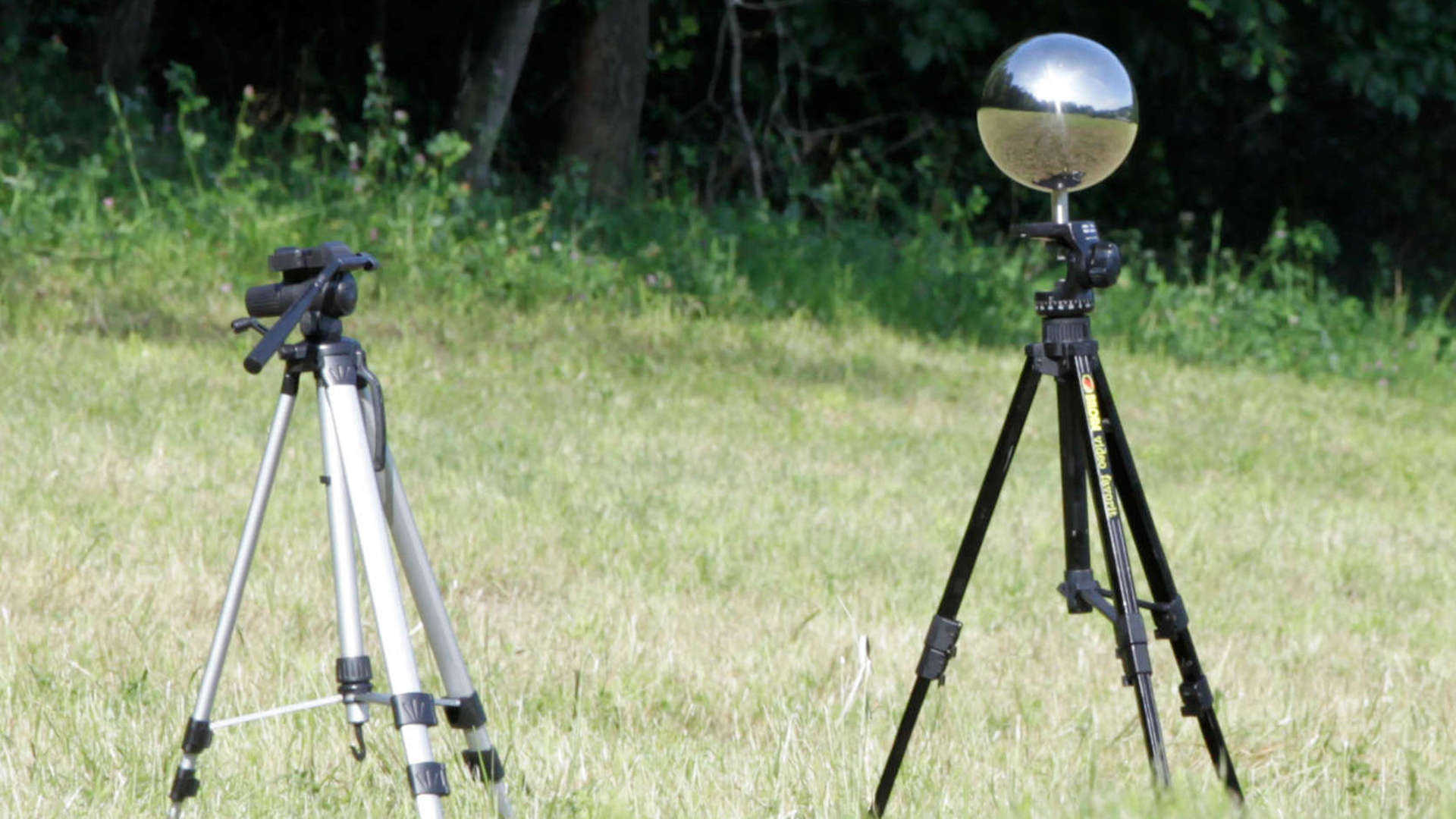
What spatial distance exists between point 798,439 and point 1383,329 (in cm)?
695

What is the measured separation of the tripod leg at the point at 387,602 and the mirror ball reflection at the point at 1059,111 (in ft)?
4.00

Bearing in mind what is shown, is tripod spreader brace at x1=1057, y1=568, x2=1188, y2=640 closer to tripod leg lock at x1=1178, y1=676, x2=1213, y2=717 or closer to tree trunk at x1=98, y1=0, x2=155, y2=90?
tripod leg lock at x1=1178, y1=676, x2=1213, y2=717

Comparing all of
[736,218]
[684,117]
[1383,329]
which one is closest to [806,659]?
[736,218]

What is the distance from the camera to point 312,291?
8.98 ft

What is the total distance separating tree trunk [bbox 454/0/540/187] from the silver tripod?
9.52 meters

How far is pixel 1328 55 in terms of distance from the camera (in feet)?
45.3

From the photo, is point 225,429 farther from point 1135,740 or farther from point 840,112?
point 840,112

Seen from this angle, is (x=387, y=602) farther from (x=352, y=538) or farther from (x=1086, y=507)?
(x=1086, y=507)

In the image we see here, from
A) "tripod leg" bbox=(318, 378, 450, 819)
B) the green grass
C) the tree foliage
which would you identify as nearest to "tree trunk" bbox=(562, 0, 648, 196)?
the tree foliage

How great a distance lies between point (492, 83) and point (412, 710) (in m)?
10.3

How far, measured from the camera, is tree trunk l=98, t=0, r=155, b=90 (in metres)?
12.3

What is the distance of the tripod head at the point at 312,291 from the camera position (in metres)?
2.75

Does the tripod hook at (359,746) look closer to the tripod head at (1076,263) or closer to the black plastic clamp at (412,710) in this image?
the black plastic clamp at (412,710)

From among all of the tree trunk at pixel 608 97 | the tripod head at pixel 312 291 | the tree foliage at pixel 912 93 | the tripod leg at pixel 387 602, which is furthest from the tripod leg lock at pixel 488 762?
the tree trunk at pixel 608 97
